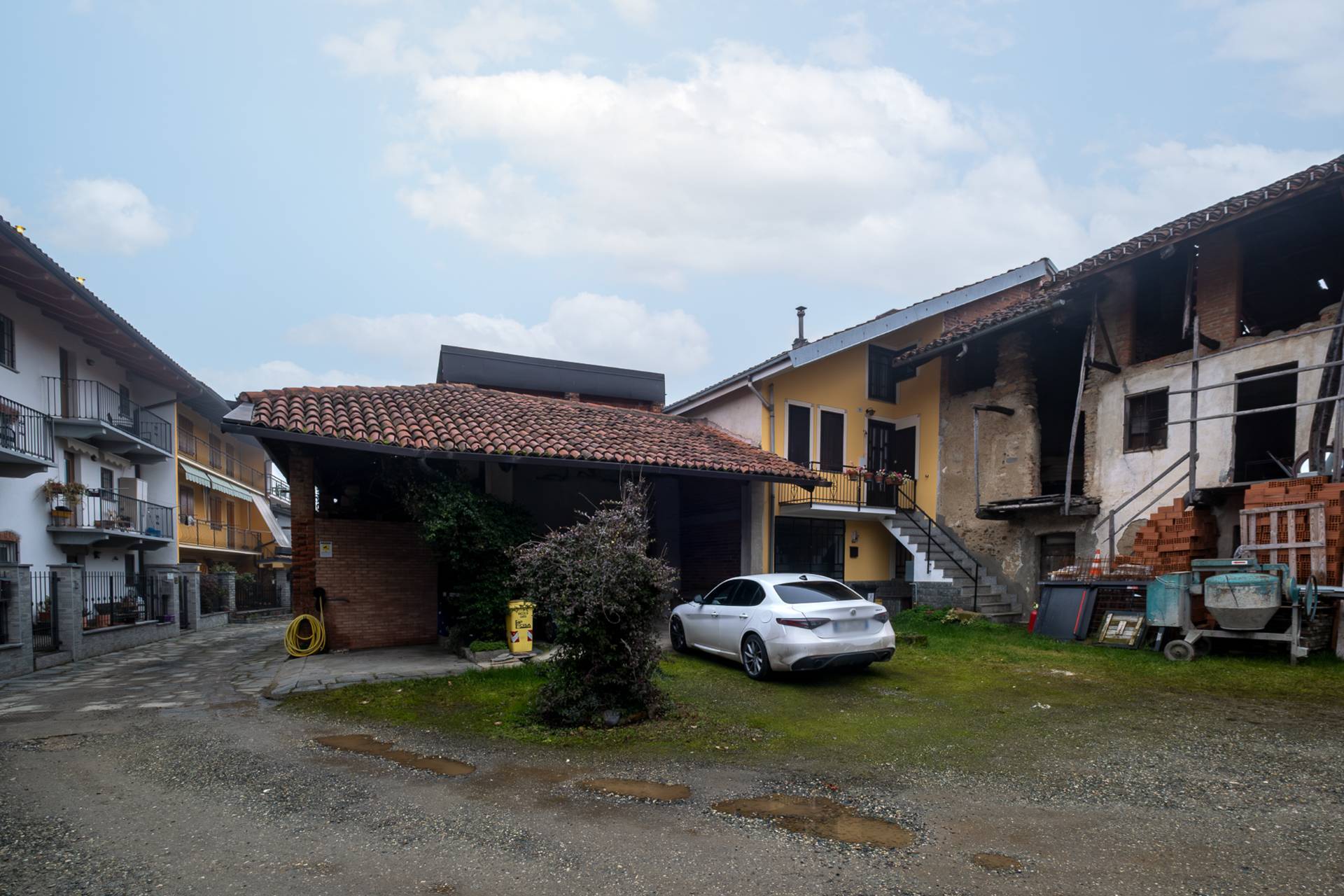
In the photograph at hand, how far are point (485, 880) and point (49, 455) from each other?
19.5 meters

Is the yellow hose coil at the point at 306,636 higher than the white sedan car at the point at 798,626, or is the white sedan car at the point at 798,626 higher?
the white sedan car at the point at 798,626

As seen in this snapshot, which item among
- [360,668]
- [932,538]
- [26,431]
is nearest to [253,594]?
[26,431]

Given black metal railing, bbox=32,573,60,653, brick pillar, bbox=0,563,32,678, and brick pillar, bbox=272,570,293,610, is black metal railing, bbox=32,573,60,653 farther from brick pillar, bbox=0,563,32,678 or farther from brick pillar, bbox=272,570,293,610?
brick pillar, bbox=272,570,293,610

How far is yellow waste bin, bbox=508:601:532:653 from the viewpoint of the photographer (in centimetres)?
1105

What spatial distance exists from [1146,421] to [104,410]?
25476mm

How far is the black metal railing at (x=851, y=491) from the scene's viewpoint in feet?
57.3

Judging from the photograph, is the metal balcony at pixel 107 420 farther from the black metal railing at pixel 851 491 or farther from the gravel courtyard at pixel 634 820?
the black metal railing at pixel 851 491

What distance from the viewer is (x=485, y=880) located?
390cm

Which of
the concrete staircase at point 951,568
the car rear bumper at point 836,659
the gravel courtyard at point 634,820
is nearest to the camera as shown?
the gravel courtyard at point 634,820

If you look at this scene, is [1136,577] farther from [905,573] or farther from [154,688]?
[154,688]

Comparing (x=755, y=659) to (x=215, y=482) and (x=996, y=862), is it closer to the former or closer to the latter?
(x=996, y=862)

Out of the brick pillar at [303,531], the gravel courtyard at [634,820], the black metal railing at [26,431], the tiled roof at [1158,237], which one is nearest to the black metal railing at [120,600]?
the black metal railing at [26,431]

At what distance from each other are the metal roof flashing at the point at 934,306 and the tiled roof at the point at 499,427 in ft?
11.4

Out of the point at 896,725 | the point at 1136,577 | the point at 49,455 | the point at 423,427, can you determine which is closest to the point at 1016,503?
the point at 1136,577
